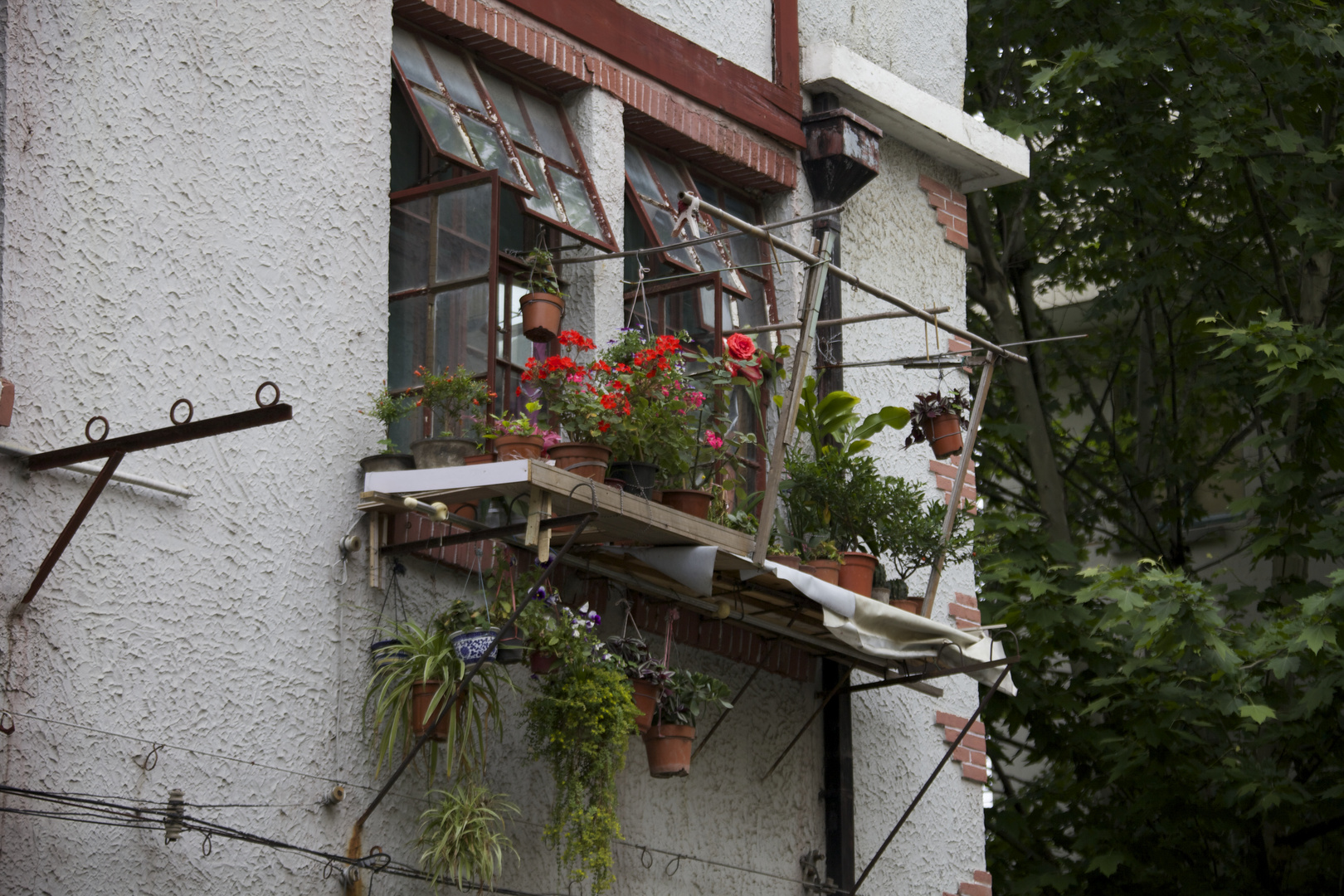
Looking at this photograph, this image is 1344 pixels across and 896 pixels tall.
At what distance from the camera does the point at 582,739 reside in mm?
6246

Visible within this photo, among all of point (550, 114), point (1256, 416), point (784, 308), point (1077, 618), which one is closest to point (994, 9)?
point (1256, 416)

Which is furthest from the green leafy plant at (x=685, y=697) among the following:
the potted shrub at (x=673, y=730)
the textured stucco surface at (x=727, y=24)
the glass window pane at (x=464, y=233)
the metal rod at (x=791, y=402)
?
the textured stucco surface at (x=727, y=24)

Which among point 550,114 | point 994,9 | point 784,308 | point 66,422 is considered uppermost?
point 994,9

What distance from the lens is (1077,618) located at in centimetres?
1159

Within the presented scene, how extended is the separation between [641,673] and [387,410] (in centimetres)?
135

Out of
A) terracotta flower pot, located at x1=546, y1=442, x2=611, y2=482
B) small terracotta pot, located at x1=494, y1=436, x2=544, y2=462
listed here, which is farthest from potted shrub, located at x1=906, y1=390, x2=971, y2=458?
small terracotta pot, located at x1=494, y1=436, x2=544, y2=462

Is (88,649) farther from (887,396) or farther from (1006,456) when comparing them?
(1006,456)

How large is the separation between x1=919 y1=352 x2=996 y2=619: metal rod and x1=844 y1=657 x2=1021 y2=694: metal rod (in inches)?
9.9

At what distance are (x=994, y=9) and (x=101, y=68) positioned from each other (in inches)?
360

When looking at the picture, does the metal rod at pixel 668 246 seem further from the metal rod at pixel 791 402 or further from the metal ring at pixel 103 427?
the metal ring at pixel 103 427

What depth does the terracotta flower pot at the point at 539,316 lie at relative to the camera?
6793 millimetres

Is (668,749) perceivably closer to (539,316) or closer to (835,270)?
(539,316)

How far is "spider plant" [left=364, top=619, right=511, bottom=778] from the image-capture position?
19.7 ft

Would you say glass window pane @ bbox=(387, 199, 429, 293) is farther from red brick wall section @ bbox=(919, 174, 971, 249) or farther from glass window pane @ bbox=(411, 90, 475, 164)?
red brick wall section @ bbox=(919, 174, 971, 249)
